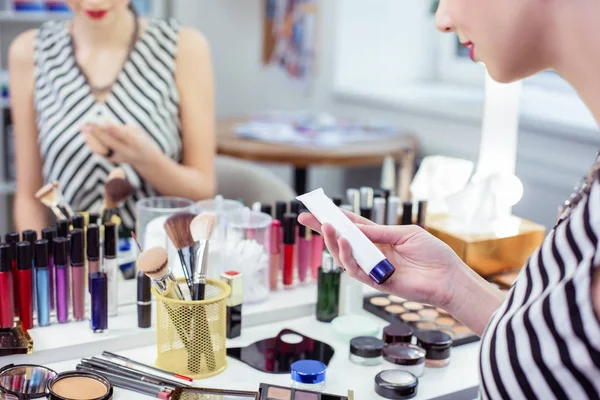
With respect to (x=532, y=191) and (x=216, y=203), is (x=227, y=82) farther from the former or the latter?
(x=216, y=203)

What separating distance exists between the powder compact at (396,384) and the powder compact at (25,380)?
1.12ft

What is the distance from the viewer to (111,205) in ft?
3.56

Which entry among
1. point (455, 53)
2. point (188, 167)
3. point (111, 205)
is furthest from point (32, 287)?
point (455, 53)

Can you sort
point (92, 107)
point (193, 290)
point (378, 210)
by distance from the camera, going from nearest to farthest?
1. point (193, 290)
2. point (378, 210)
3. point (92, 107)

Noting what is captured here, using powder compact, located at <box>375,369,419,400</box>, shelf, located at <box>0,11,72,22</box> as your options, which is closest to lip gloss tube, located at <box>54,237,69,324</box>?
powder compact, located at <box>375,369,419,400</box>

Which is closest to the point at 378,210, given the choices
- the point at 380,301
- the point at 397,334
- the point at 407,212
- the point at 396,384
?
the point at 407,212

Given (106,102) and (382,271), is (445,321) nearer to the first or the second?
(382,271)

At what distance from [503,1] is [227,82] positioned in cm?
251

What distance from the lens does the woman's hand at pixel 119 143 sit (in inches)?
47.3

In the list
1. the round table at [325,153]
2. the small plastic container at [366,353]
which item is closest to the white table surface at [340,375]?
the small plastic container at [366,353]

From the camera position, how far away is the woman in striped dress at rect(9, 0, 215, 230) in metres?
1.38

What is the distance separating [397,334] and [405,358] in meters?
0.05

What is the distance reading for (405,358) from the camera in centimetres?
84

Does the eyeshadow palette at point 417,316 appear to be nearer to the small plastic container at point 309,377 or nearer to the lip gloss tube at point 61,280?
the small plastic container at point 309,377
